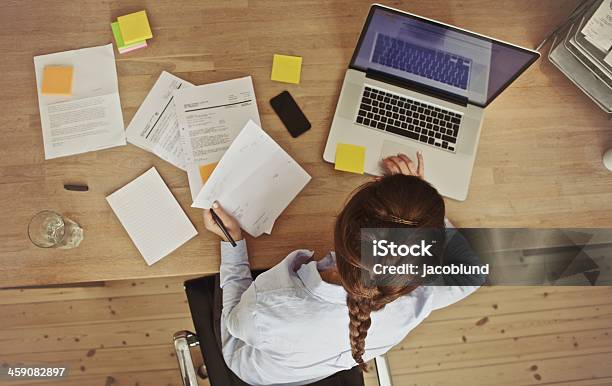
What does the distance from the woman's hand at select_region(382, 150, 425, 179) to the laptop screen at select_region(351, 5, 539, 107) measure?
21 centimetres

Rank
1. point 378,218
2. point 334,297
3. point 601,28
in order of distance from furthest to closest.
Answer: point 601,28
point 334,297
point 378,218

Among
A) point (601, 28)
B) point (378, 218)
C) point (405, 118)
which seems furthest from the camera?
point (405, 118)

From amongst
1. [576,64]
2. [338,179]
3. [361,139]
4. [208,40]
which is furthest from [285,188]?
[576,64]

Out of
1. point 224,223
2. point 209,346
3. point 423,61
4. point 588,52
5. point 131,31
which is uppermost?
point 588,52

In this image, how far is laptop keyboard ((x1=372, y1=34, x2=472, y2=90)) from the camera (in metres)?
1.14

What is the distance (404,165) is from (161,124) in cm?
68

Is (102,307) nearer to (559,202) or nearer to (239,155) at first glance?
(239,155)

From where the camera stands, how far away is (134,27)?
125 cm

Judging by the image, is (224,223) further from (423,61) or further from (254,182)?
(423,61)

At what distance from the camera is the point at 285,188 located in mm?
1211

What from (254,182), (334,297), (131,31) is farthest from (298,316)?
(131,31)

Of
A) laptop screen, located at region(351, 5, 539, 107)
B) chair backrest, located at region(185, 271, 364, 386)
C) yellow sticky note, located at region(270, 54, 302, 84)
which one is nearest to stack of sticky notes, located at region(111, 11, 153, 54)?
yellow sticky note, located at region(270, 54, 302, 84)

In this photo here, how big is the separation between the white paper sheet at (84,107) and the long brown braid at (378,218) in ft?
2.37

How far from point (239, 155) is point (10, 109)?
25.4 inches
